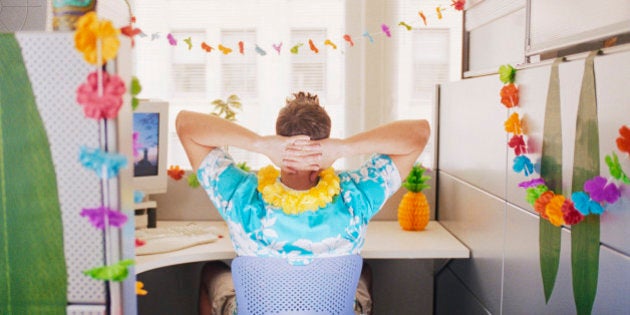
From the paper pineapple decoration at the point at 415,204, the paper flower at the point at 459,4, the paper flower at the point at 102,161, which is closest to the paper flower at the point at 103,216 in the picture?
the paper flower at the point at 102,161

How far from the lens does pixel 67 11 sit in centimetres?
109

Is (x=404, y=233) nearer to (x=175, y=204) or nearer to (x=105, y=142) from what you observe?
(x=175, y=204)

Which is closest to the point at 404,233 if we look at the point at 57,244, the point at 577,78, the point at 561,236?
the point at 561,236

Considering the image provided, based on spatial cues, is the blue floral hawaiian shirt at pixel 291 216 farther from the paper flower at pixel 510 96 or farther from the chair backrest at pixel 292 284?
the paper flower at pixel 510 96

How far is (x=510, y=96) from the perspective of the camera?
1847 mm

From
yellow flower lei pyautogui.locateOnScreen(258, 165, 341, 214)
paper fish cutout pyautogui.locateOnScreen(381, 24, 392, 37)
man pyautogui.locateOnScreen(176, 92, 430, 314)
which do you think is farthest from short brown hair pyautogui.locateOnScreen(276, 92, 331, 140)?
paper fish cutout pyautogui.locateOnScreen(381, 24, 392, 37)

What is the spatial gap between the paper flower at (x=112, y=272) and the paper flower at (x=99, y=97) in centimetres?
26

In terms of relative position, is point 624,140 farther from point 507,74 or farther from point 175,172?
point 175,172

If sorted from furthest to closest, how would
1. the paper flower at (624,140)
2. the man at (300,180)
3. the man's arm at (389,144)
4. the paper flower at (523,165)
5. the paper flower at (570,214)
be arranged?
1. the man's arm at (389,144)
2. the man at (300,180)
3. the paper flower at (523,165)
4. the paper flower at (570,214)
5. the paper flower at (624,140)

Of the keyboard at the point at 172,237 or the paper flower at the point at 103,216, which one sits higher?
the paper flower at the point at 103,216

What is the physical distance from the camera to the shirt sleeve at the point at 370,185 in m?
1.90

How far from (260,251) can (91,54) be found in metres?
1.02

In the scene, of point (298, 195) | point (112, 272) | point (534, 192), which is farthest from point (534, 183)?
point (112, 272)

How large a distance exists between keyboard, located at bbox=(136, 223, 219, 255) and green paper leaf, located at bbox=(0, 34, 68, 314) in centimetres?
107
